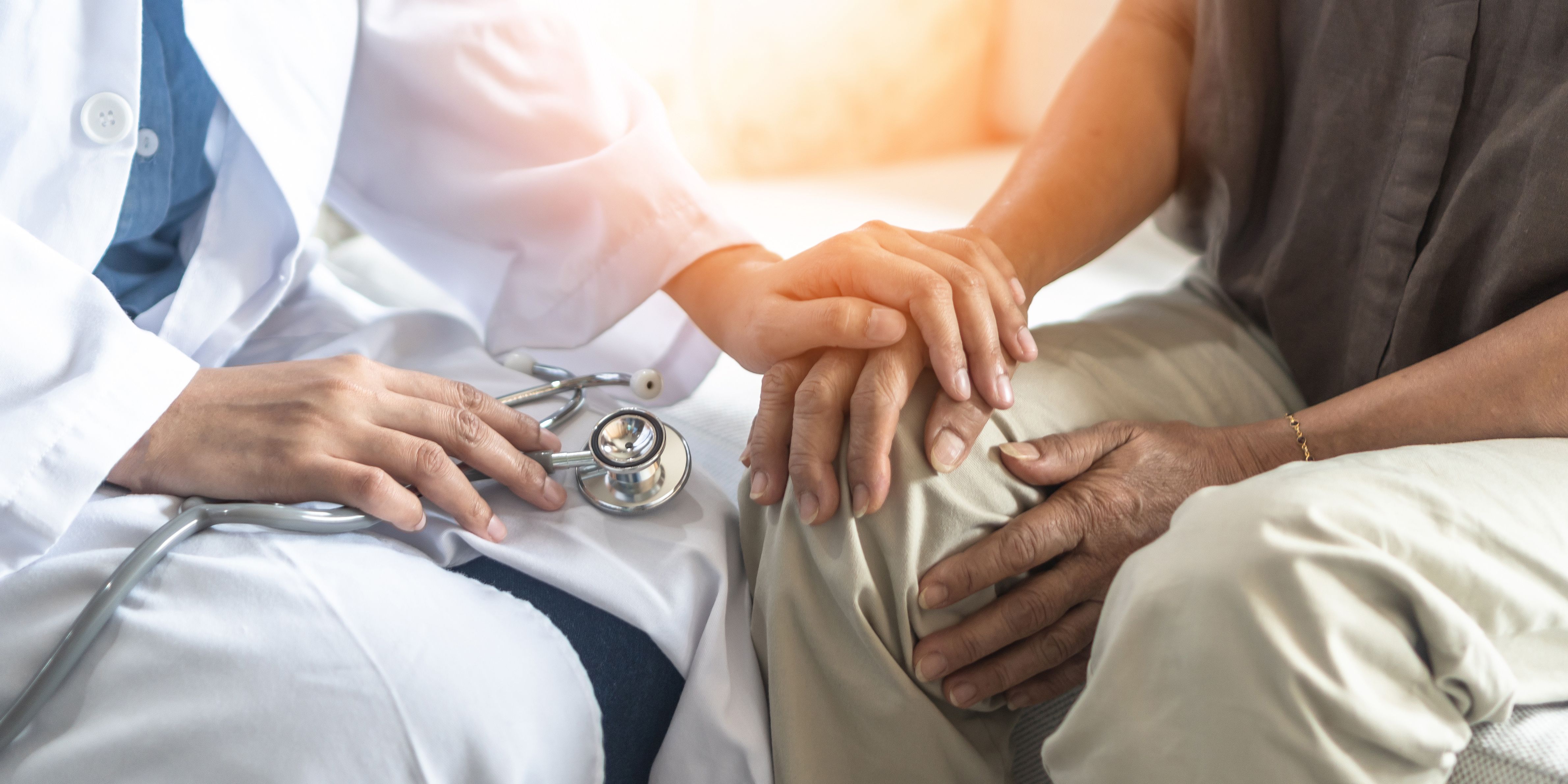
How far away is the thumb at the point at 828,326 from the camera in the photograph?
0.61 metres

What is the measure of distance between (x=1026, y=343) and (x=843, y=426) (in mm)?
139

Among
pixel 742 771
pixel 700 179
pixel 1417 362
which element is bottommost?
pixel 742 771

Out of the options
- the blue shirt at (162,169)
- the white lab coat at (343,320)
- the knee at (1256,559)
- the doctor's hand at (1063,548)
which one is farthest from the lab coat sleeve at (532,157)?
the knee at (1256,559)

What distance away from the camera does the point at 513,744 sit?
488mm

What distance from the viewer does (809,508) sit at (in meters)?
0.57

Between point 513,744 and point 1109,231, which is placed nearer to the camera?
point 513,744

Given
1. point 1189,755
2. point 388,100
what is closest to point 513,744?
point 1189,755

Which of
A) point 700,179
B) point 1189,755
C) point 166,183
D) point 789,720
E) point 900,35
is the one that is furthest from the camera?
point 900,35

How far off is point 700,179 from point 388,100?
0.26m

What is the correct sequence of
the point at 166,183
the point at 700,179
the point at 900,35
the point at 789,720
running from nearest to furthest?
the point at 789,720 < the point at 166,183 < the point at 700,179 < the point at 900,35

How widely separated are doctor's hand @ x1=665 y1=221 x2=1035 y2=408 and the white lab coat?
10 centimetres

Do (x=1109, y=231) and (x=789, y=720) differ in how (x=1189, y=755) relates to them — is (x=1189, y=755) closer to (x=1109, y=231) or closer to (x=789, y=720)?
(x=789, y=720)

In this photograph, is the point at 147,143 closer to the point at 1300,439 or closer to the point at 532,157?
the point at 532,157

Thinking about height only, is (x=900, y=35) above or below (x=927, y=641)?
above
